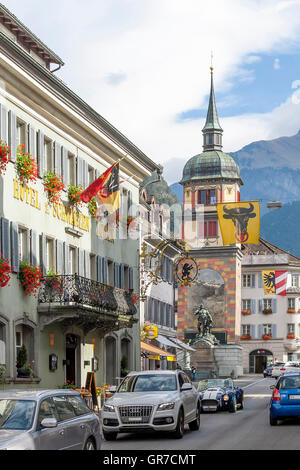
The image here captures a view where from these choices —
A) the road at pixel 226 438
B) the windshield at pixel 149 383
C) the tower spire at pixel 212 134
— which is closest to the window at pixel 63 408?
the road at pixel 226 438

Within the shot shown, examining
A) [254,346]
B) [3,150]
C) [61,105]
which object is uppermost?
[61,105]

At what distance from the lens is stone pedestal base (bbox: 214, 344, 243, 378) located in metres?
106

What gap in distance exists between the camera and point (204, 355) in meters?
98.8

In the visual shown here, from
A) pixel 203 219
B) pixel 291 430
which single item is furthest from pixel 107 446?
pixel 203 219

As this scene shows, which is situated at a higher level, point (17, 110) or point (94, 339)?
point (17, 110)

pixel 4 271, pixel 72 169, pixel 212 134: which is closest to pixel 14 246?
pixel 4 271

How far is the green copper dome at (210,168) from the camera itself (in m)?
125

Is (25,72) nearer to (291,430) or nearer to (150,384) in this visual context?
(150,384)

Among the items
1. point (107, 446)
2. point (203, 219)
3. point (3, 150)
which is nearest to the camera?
point (107, 446)

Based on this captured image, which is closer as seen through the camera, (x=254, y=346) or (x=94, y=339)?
(x=94, y=339)

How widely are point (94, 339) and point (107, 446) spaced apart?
19.7m

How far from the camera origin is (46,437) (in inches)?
557

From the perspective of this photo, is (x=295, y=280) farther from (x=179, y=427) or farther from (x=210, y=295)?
(x=179, y=427)

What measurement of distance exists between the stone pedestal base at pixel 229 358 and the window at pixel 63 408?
90541 millimetres
